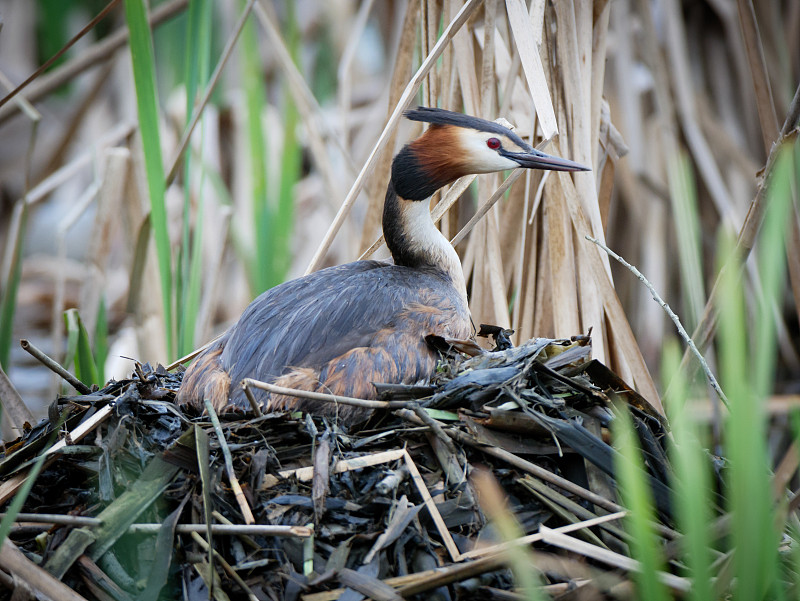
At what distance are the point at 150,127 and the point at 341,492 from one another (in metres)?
1.46

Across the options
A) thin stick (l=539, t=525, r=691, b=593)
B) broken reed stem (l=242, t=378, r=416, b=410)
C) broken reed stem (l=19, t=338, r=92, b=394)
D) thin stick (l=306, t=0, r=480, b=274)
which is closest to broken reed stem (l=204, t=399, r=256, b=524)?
broken reed stem (l=242, t=378, r=416, b=410)

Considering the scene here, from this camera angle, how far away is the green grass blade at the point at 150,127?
2.59 meters

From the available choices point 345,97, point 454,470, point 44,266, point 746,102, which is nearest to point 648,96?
point 746,102

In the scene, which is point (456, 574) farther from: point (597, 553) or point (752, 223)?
point (752, 223)

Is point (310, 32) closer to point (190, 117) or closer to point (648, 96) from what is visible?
point (648, 96)

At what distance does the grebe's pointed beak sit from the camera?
2.49 meters

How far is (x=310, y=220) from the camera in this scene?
17.1 feet

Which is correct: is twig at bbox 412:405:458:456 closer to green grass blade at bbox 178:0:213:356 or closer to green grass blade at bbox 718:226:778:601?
green grass blade at bbox 718:226:778:601

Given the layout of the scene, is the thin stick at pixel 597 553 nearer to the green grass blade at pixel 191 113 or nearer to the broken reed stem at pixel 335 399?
the broken reed stem at pixel 335 399

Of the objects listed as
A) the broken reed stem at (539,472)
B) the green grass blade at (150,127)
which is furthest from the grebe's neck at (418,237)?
the broken reed stem at (539,472)

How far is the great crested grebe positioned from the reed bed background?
112 mm

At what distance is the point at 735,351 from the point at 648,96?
13.1 ft

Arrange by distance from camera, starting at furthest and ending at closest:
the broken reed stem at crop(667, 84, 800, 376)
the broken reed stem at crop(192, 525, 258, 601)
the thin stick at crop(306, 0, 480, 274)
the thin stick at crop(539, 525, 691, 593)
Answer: the thin stick at crop(306, 0, 480, 274)
the broken reed stem at crop(667, 84, 800, 376)
the broken reed stem at crop(192, 525, 258, 601)
the thin stick at crop(539, 525, 691, 593)

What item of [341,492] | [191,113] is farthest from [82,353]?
[341,492]
